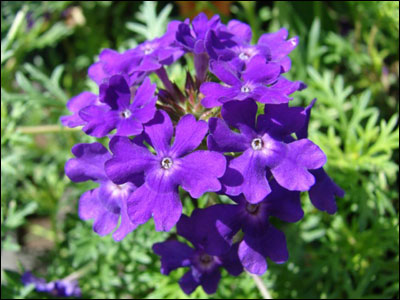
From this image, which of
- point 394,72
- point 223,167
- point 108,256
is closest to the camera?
point 223,167

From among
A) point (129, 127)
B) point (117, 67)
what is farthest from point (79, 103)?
point (129, 127)

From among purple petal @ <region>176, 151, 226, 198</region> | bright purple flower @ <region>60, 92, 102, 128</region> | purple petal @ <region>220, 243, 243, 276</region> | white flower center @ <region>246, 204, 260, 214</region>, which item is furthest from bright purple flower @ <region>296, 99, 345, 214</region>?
bright purple flower @ <region>60, 92, 102, 128</region>

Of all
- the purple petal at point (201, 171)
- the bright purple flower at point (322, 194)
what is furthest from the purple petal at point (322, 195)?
the purple petal at point (201, 171)

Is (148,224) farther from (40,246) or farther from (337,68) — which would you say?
(337,68)

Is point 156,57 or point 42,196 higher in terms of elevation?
point 156,57

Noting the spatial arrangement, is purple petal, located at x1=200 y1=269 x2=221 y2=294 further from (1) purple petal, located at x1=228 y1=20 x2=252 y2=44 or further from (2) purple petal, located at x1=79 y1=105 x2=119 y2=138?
(1) purple petal, located at x1=228 y1=20 x2=252 y2=44

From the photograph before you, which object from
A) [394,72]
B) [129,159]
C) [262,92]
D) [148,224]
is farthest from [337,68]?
[129,159]

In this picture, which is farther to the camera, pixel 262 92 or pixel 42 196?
pixel 42 196
